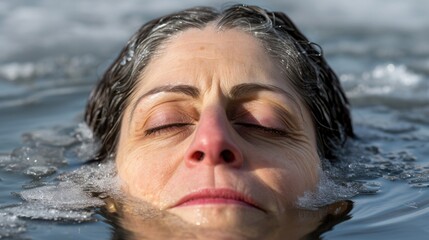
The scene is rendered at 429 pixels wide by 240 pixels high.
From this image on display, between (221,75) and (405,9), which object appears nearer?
(221,75)

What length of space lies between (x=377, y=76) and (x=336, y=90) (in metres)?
2.24

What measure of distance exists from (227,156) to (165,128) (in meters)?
0.47

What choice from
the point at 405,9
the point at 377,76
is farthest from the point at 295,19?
the point at 377,76

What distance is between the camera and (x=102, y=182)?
3.65m

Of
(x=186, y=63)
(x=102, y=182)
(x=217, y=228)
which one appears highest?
(x=186, y=63)

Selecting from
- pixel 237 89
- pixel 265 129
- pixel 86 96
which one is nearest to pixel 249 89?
pixel 237 89

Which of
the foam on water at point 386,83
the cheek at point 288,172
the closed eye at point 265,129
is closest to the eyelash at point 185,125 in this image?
the closed eye at point 265,129

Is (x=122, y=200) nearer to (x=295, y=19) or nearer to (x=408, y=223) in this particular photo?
(x=408, y=223)

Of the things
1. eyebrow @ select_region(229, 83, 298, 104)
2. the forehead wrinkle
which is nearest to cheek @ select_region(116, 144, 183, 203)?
the forehead wrinkle

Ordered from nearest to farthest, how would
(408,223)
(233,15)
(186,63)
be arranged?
(408,223) → (186,63) → (233,15)

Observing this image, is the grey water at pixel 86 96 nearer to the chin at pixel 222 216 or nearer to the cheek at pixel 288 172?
the cheek at pixel 288 172

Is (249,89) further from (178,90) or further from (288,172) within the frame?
(288,172)

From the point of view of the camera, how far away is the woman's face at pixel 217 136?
2.98 metres

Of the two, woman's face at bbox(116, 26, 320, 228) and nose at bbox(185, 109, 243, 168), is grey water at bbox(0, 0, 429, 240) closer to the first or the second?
woman's face at bbox(116, 26, 320, 228)
